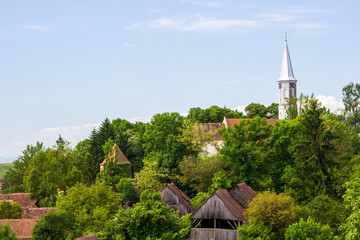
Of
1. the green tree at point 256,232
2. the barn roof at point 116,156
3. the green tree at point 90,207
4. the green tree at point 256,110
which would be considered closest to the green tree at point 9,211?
the green tree at point 90,207

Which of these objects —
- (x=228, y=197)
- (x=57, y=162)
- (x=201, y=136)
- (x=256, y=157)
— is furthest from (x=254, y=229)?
(x=57, y=162)

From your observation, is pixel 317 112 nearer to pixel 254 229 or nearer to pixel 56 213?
pixel 254 229

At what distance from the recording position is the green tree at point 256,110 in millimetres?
127088

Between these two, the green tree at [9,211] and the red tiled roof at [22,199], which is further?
the red tiled roof at [22,199]

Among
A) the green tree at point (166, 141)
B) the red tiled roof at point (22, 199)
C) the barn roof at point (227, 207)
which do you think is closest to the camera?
Result: the barn roof at point (227, 207)

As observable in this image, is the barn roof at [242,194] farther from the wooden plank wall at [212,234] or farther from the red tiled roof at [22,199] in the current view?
the red tiled roof at [22,199]

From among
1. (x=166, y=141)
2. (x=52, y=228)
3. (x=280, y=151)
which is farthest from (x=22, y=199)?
(x=280, y=151)

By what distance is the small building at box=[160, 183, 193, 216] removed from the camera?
175ft

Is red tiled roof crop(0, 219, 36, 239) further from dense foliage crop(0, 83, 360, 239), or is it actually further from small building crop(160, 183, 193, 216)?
small building crop(160, 183, 193, 216)

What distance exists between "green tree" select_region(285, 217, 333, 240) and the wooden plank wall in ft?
26.0

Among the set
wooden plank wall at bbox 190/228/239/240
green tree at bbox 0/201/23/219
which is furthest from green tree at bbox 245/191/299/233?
green tree at bbox 0/201/23/219

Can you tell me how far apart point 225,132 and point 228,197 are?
12473 mm

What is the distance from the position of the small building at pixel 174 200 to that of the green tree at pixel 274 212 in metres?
10.1

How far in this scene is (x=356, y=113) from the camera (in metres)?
85.8
